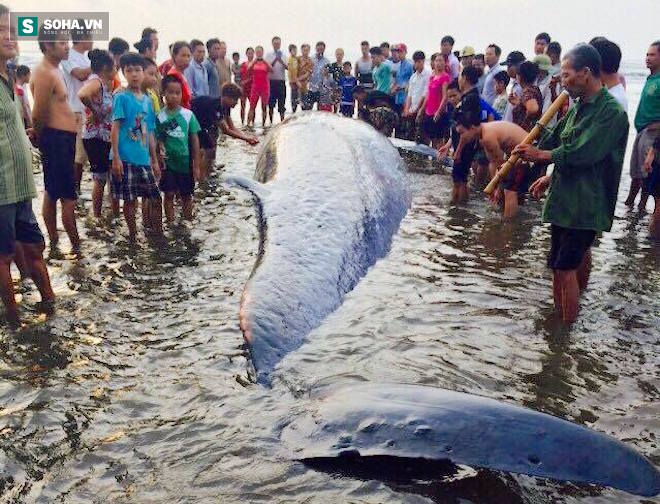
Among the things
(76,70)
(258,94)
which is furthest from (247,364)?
(258,94)

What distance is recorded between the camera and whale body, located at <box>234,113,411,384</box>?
12.3 feet

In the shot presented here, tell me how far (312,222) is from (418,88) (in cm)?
1060

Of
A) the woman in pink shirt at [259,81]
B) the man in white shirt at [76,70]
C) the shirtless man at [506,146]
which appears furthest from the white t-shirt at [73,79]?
the woman in pink shirt at [259,81]

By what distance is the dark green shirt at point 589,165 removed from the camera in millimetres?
4430

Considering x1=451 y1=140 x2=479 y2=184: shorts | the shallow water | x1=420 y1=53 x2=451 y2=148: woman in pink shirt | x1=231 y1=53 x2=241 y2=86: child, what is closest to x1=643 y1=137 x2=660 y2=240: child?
the shallow water

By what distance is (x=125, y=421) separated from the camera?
3.31 m

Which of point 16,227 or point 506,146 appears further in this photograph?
point 506,146

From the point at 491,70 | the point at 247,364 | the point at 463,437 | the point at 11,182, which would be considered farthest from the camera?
the point at 491,70

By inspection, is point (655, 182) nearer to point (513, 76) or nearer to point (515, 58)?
point (513, 76)

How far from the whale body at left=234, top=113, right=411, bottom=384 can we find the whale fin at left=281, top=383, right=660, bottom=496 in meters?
0.84

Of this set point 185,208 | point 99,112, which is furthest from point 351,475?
point 99,112

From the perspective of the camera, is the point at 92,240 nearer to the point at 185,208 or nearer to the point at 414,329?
the point at 185,208

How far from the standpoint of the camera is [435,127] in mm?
13648

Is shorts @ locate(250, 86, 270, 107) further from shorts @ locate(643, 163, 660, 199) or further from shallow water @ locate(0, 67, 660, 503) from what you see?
shorts @ locate(643, 163, 660, 199)
